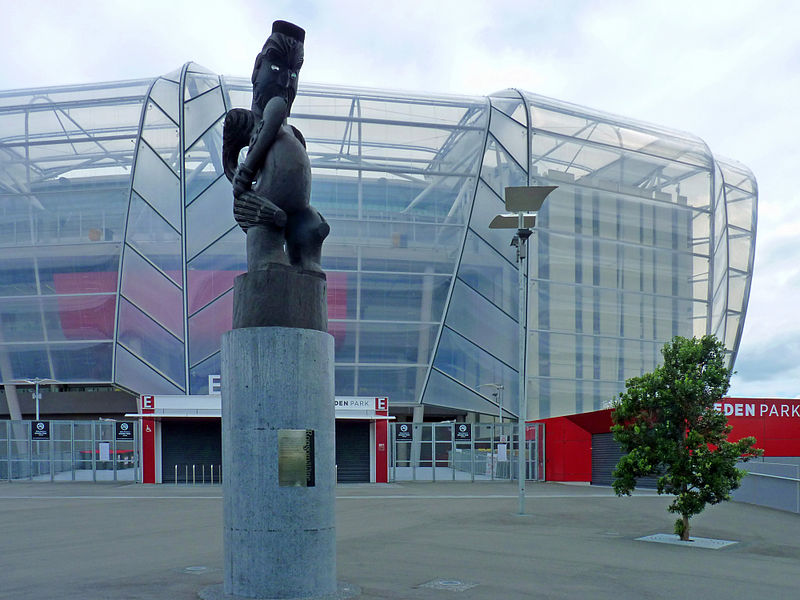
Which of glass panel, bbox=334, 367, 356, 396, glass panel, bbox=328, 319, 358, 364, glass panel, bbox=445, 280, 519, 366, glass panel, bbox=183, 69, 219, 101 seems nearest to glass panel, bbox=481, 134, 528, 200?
glass panel, bbox=445, 280, 519, 366

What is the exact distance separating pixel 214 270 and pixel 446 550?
2916cm

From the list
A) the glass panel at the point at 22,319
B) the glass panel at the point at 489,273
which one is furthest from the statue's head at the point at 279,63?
the glass panel at the point at 22,319

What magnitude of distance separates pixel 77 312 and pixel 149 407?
33.5 feet

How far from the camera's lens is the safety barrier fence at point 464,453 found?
3766cm

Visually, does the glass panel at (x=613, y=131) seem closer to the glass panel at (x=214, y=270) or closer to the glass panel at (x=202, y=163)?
the glass panel at (x=202, y=163)

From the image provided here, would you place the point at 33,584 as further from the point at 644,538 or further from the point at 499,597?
the point at 644,538

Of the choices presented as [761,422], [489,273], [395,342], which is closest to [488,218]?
[489,273]

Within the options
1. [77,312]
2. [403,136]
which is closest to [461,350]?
[403,136]

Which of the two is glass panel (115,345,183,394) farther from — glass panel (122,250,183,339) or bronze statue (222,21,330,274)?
bronze statue (222,21,330,274)

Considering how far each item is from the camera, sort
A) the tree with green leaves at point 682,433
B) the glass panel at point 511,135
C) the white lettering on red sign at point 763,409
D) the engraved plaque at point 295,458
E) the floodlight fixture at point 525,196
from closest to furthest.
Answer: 1. the engraved plaque at point 295,458
2. the tree with green leaves at point 682,433
3. the floodlight fixture at point 525,196
4. the white lettering on red sign at point 763,409
5. the glass panel at point 511,135

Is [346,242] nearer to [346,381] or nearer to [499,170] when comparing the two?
[346,381]

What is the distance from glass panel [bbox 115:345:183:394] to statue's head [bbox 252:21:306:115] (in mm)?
31491

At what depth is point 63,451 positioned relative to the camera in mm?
40000

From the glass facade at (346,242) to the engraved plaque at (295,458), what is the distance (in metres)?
31.1
